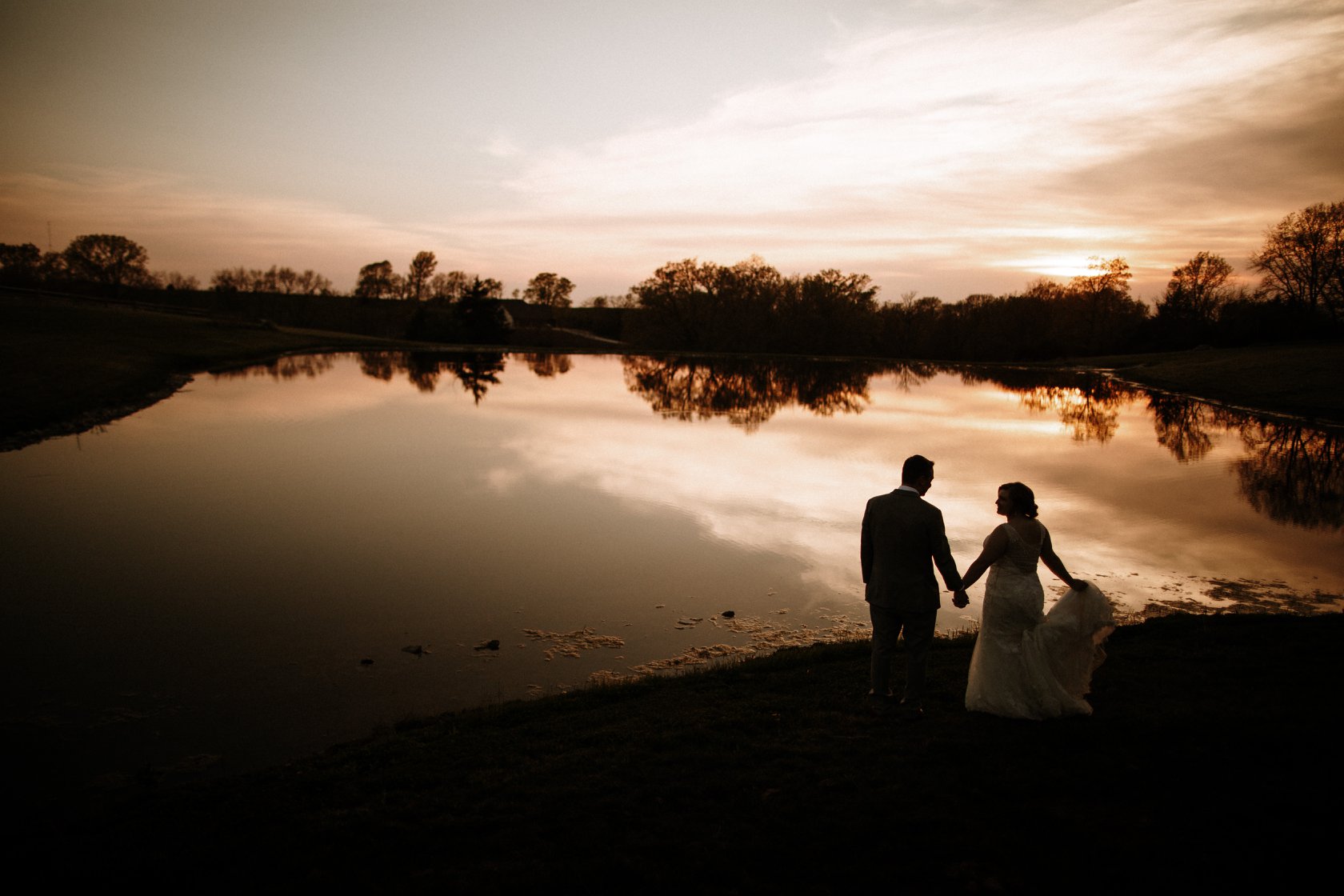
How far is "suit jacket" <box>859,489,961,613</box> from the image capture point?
633 centimetres

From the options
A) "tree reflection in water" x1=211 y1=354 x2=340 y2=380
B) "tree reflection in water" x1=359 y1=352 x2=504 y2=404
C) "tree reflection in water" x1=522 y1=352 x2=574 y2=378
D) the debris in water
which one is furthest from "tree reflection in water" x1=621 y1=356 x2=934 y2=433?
"tree reflection in water" x1=211 y1=354 x2=340 y2=380

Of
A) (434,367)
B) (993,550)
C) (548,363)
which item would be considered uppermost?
(548,363)

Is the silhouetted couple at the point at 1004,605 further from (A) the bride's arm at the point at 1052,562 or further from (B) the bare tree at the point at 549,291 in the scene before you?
(B) the bare tree at the point at 549,291

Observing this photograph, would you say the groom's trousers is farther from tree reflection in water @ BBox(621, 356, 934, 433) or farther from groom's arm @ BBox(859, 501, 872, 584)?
tree reflection in water @ BBox(621, 356, 934, 433)

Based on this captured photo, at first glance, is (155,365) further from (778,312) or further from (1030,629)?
(778,312)

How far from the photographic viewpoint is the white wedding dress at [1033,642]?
6.31 metres

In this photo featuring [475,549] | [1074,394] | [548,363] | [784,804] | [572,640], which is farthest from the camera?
[548,363]

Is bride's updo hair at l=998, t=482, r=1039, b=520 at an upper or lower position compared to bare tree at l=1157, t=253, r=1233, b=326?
lower

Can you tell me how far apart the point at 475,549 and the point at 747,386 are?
4023 cm

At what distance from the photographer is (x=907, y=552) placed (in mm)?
6418

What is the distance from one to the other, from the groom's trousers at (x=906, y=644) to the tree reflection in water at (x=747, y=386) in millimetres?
23322

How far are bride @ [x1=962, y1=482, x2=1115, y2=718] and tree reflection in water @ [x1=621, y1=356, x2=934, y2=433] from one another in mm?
23540

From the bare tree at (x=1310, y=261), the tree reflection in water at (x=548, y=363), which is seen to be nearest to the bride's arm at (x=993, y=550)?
the tree reflection in water at (x=548, y=363)

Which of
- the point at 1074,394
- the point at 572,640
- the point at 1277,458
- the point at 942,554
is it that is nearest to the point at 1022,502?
the point at 942,554
